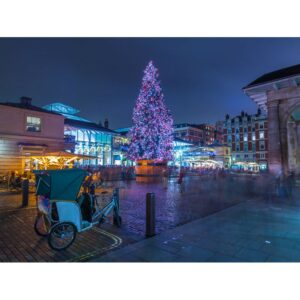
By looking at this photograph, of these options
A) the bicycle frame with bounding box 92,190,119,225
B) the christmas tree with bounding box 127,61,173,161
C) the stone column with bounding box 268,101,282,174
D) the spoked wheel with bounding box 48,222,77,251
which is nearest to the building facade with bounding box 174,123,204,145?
the christmas tree with bounding box 127,61,173,161

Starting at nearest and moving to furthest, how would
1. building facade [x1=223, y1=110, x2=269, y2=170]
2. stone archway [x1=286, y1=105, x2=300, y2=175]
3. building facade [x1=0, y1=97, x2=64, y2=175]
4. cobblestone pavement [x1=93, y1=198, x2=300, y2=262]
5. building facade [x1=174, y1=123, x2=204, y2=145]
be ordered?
cobblestone pavement [x1=93, y1=198, x2=300, y2=262] → stone archway [x1=286, y1=105, x2=300, y2=175] → building facade [x1=0, y1=97, x2=64, y2=175] → building facade [x1=223, y1=110, x2=269, y2=170] → building facade [x1=174, y1=123, x2=204, y2=145]

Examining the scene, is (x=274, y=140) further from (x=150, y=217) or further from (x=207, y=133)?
(x=207, y=133)

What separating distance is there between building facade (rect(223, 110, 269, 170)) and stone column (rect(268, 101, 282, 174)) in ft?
182

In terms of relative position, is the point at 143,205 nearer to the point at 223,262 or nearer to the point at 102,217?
the point at 102,217

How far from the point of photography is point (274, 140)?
1695cm

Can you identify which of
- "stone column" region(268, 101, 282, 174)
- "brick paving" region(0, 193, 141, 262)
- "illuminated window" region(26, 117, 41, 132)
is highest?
"illuminated window" region(26, 117, 41, 132)

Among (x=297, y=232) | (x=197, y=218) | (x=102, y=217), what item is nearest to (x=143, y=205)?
(x=197, y=218)

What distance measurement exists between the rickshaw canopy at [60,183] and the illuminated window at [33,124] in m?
19.8

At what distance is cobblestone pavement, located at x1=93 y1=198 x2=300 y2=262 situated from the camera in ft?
14.8

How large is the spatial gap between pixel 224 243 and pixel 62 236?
3.94m

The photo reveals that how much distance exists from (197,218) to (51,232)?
5044 millimetres

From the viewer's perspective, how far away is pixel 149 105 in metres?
28.0

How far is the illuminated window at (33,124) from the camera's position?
22.7 metres

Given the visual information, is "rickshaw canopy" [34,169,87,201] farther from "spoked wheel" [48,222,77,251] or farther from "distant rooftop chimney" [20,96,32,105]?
"distant rooftop chimney" [20,96,32,105]
